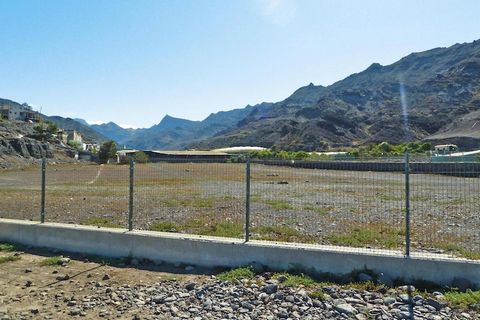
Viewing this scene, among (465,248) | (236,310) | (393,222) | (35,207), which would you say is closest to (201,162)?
(236,310)

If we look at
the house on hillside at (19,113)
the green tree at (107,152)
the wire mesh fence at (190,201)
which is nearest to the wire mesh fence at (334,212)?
the wire mesh fence at (190,201)

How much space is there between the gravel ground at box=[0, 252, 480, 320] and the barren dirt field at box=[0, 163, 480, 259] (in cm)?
287

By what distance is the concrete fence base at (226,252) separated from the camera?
810 centimetres

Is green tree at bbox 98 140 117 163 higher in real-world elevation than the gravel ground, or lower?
higher

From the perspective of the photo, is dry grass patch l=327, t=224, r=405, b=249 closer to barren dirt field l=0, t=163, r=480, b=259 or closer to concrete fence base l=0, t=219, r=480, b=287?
barren dirt field l=0, t=163, r=480, b=259

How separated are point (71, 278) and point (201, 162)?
4.19 metres

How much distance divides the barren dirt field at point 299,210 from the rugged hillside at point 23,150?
71669 millimetres

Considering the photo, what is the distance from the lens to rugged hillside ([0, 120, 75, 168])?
93.3m

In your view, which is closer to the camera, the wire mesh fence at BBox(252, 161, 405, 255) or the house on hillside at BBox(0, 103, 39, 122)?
the wire mesh fence at BBox(252, 161, 405, 255)

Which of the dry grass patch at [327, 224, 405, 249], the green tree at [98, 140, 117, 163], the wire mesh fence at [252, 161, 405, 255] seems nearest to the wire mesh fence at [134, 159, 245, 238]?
the wire mesh fence at [252, 161, 405, 255]

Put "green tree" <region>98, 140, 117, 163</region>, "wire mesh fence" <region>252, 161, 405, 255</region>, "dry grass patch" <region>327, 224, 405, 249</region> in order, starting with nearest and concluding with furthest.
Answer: "dry grass patch" <region>327, 224, 405, 249</region> < "wire mesh fence" <region>252, 161, 405, 255</region> < "green tree" <region>98, 140, 117, 163</region>

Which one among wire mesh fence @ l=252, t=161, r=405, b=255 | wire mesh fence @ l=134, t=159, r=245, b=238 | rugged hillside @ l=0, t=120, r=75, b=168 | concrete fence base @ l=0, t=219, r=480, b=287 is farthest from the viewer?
rugged hillside @ l=0, t=120, r=75, b=168

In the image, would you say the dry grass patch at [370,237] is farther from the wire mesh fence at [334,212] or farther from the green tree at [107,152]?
the green tree at [107,152]

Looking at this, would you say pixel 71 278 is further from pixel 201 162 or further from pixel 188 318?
pixel 201 162
